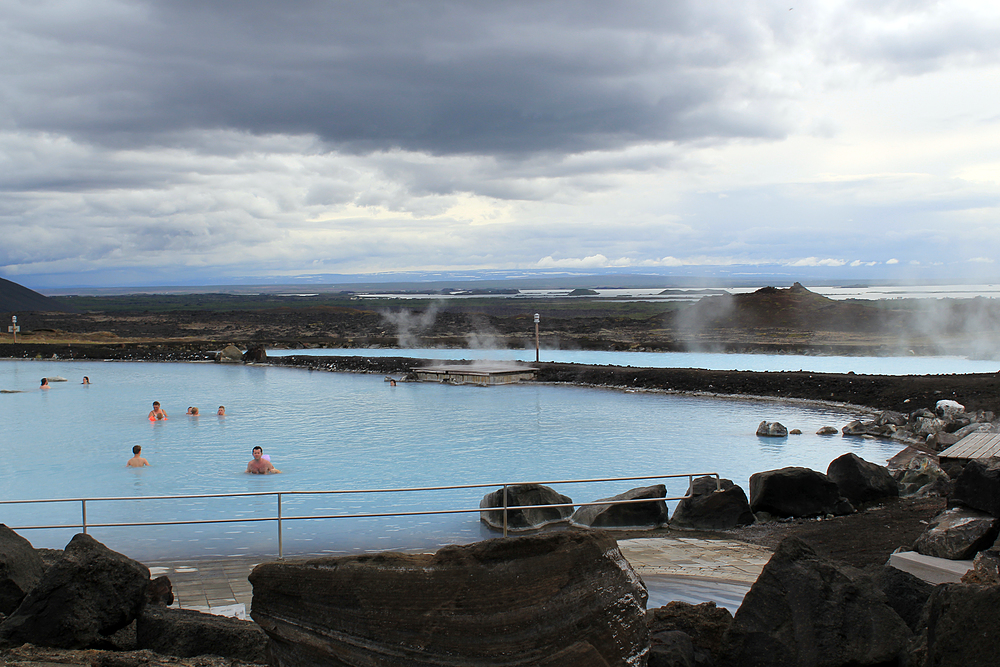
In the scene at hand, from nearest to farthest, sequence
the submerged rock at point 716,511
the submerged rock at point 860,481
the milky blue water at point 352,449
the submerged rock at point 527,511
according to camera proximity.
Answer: the submerged rock at point 716,511 < the submerged rock at point 527,511 < the submerged rock at point 860,481 < the milky blue water at point 352,449

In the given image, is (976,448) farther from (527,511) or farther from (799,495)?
(527,511)

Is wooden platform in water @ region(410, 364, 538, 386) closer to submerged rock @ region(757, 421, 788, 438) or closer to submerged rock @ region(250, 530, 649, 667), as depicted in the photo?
submerged rock @ region(757, 421, 788, 438)

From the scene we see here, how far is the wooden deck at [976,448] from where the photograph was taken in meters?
10.2

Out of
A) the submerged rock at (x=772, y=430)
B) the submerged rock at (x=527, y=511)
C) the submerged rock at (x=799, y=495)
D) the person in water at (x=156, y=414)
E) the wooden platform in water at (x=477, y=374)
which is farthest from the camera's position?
the wooden platform in water at (x=477, y=374)

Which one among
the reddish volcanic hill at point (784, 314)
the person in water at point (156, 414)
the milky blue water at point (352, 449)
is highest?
the reddish volcanic hill at point (784, 314)

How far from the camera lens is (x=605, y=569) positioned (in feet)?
12.0

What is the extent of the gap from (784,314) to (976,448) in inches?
1400

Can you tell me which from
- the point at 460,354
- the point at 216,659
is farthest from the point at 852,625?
the point at 460,354

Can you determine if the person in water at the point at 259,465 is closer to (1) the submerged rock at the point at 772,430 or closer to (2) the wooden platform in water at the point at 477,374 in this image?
(1) the submerged rock at the point at 772,430

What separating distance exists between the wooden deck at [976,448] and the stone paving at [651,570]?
15.4ft

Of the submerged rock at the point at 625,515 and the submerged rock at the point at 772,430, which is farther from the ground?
the submerged rock at the point at 625,515

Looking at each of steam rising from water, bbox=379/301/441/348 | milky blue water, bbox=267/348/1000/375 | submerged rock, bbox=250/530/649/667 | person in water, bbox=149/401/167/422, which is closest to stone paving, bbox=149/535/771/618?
submerged rock, bbox=250/530/649/667

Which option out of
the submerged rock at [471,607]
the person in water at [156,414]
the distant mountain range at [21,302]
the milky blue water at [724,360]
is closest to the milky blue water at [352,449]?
the person in water at [156,414]

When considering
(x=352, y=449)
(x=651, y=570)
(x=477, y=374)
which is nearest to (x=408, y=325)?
(x=477, y=374)
